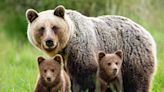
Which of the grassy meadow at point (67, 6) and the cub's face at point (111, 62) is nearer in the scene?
the cub's face at point (111, 62)

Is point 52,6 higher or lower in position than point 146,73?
higher

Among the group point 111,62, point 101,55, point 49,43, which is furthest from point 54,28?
point 111,62

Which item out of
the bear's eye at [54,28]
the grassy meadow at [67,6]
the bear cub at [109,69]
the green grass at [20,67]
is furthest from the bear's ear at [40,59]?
the grassy meadow at [67,6]

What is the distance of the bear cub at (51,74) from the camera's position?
29.0 ft

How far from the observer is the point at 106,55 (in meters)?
9.55

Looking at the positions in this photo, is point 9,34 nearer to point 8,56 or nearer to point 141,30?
point 8,56

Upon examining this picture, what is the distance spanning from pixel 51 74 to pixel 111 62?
103 cm

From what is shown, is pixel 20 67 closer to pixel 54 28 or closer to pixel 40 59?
pixel 54 28

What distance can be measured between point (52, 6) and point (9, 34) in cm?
132

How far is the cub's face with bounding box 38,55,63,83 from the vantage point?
876 centimetres

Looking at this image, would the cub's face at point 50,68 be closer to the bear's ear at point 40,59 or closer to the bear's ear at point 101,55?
the bear's ear at point 40,59

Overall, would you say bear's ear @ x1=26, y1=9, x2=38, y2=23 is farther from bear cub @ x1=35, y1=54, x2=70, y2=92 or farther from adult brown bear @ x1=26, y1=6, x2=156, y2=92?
bear cub @ x1=35, y1=54, x2=70, y2=92

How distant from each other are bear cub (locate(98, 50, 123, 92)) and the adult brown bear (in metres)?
0.24

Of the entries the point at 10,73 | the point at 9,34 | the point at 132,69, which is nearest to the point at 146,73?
the point at 132,69
